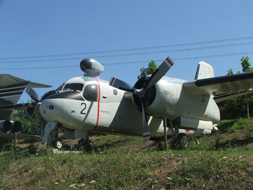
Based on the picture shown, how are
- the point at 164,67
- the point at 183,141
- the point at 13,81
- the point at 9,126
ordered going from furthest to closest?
the point at 13,81, the point at 9,126, the point at 183,141, the point at 164,67

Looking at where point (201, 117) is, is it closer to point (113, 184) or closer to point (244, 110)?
point (113, 184)

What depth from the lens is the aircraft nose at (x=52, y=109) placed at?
1167cm

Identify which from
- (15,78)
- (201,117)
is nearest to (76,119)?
(201,117)

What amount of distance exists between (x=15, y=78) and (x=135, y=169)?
56.9 feet

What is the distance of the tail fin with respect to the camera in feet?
47.9

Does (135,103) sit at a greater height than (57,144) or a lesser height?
greater

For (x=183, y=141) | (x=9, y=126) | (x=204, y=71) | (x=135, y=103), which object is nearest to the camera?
(x=183, y=141)

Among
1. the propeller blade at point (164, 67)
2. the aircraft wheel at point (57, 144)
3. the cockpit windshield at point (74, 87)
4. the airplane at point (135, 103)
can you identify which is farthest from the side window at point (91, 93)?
the propeller blade at point (164, 67)

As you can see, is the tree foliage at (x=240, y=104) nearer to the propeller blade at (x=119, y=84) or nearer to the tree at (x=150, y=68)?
the tree at (x=150, y=68)

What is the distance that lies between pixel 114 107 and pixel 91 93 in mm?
1785

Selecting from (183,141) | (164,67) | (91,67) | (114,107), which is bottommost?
(183,141)

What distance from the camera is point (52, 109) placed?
11.7 meters

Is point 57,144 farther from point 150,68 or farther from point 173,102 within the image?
point 150,68

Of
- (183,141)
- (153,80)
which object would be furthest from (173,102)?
(183,141)
